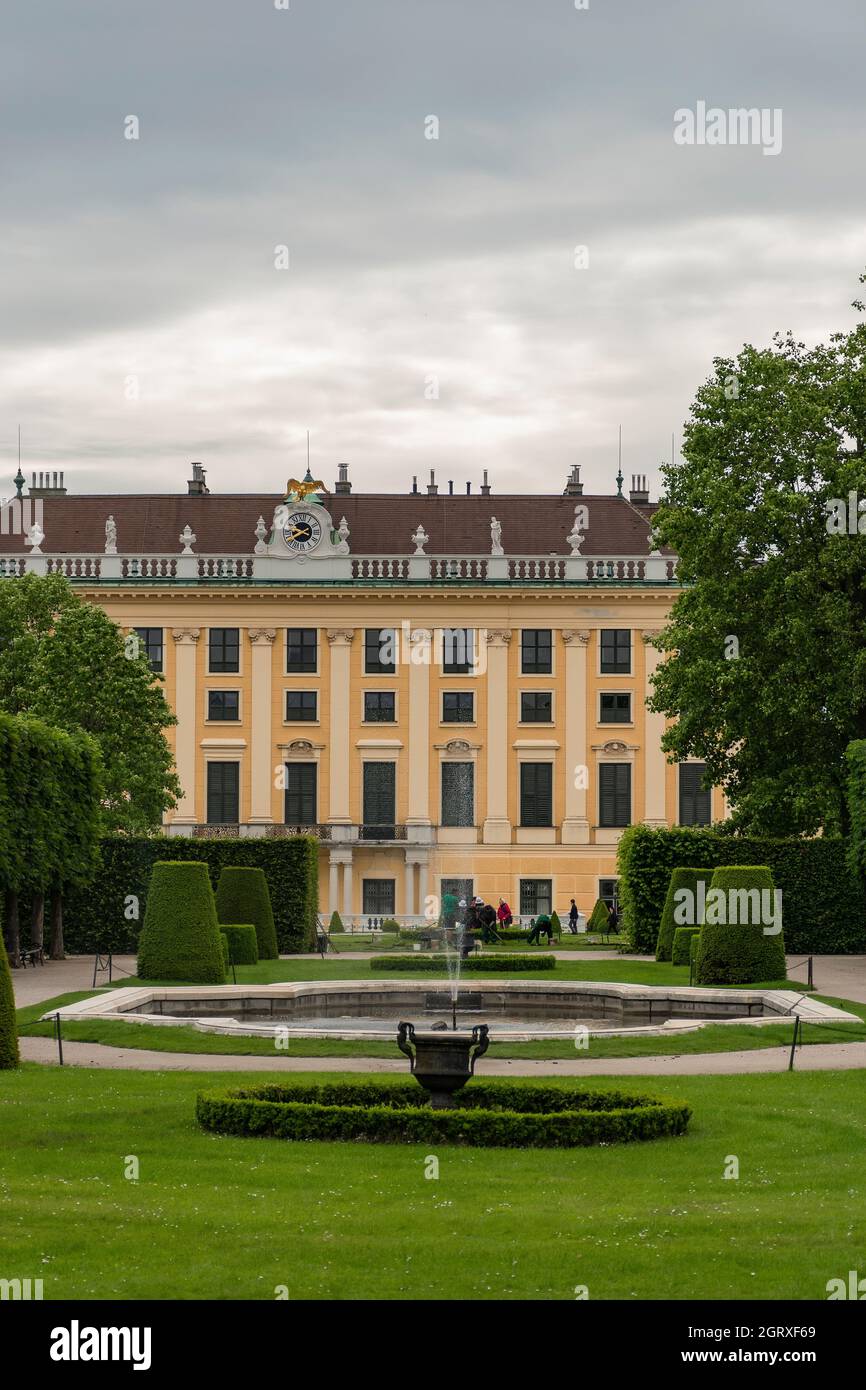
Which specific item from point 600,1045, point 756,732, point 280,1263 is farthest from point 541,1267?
point 756,732

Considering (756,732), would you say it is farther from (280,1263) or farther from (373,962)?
(280,1263)

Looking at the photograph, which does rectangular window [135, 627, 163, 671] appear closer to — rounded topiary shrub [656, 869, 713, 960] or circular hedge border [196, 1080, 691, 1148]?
rounded topiary shrub [656, 869, 713, 960]

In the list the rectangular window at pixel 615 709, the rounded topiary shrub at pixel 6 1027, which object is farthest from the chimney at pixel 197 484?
the rounded topiary shrub at pixel 6 1027

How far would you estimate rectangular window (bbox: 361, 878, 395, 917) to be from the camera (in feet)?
226

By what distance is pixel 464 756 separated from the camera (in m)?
71.0

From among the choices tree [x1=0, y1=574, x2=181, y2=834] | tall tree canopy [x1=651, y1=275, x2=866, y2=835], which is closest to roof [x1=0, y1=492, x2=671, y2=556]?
tree [x1=0, y1=574, x2=181, y2=834]

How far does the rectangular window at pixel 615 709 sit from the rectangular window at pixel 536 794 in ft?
8.93

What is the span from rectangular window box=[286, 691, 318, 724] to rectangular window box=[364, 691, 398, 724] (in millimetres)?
1939

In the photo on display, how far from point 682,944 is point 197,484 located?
43.9 metres

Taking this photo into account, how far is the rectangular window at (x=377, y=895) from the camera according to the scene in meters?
68.9

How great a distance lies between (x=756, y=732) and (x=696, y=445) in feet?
22.4

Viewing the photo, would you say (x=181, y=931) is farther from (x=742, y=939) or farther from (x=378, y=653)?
(x=378, y=653)

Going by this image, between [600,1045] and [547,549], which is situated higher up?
[547,549]

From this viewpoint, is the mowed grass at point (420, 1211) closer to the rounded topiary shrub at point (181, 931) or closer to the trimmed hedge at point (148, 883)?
the rounded topiary shrub at point (181, 931)
